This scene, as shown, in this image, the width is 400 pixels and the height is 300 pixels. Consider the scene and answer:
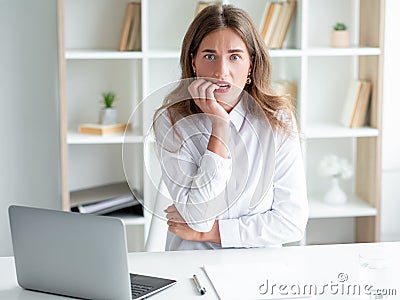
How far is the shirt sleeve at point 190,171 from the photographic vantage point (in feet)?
6.21

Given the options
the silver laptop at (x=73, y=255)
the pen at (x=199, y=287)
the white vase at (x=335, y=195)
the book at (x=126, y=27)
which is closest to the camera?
the silver laptop at (x=73, y=255)

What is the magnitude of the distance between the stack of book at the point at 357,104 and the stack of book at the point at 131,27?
1000mm

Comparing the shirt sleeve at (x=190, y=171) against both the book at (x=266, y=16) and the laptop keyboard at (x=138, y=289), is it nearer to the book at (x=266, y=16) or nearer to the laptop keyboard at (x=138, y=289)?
the laptop keyboard at (x=138, y=289)

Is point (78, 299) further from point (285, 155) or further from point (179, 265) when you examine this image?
point (285, 155)

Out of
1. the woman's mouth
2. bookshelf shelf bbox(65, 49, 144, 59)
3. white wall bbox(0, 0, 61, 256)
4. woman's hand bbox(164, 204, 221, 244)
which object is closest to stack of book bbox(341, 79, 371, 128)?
bookshelf shelf bbox(65, 49, 144, 59)

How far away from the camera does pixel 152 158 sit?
195cm

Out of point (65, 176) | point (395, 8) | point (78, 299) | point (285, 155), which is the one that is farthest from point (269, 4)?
point (78, 299)

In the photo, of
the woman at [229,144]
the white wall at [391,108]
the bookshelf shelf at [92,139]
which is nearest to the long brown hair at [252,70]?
the woman at [229,144]

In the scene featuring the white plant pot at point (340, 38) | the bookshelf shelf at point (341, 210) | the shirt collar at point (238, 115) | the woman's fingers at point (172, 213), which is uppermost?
the white plant pot at point (340, 38)

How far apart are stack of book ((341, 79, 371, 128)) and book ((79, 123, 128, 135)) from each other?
1.03 m

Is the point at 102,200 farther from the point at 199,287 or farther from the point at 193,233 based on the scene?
the point at 199,287

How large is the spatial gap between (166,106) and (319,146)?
6.89ft

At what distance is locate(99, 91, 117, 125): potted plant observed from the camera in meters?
3.54

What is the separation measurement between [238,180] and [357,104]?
70.5 inches
